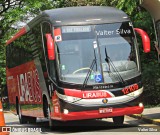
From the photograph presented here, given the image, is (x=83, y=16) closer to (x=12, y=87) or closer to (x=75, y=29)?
(x=75, y=29)

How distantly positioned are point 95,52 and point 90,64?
0.40 metres

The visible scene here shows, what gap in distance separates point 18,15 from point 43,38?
27418mm

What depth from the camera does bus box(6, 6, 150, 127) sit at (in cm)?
1309

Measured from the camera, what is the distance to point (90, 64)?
44.0 feet

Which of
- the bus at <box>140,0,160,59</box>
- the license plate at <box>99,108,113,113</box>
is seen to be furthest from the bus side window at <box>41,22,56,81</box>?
the bus at <box>140,0,160,59</box>

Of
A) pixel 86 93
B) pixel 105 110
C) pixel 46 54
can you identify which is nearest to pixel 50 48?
pixel 46 54

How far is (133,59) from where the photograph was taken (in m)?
13.8

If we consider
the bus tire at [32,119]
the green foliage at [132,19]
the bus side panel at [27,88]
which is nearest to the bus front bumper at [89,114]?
the bus side panel at [27,88]

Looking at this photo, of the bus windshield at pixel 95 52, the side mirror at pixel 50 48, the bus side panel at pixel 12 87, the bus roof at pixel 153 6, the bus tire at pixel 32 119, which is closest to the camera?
the side mirror at pixel 50 48

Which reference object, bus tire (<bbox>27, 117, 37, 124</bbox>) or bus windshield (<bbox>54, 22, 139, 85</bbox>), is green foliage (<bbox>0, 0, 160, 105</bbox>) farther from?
bus windshield (<bbox>54, 22, 139, 85</bbox>)

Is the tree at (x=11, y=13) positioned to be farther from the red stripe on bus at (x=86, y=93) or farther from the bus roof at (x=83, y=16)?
the red stripe on bus at (x=86, y=93)

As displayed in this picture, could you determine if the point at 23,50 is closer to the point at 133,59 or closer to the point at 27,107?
the point at 27,107

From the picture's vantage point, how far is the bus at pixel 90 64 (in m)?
13.1

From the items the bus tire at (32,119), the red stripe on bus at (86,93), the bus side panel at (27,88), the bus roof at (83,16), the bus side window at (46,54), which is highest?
the bus roof at (83,16)
